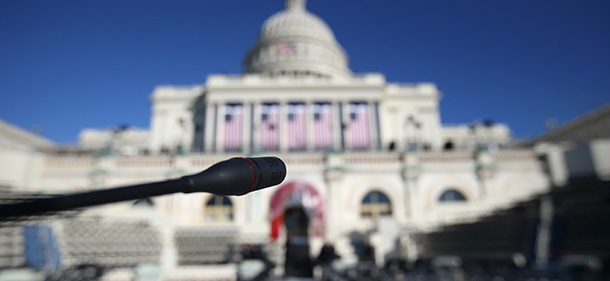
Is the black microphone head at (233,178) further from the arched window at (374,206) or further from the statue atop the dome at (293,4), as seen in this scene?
the statue atop the dome at (293,4)

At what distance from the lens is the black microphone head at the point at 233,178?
60.1 inches

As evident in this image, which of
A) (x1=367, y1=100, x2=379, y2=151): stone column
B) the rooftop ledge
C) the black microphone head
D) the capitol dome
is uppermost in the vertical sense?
the capitol dome

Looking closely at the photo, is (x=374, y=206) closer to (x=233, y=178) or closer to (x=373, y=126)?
(x=373, y=126)

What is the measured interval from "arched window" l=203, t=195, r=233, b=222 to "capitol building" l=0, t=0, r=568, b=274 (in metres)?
0.07

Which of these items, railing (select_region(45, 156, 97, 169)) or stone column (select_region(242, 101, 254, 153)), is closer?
railing (select_region(45, 156, 97, 169))

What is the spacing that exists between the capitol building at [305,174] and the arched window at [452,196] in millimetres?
69

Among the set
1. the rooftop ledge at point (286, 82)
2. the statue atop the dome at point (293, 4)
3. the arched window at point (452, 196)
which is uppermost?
the statue atop the dome at point (293, 4)

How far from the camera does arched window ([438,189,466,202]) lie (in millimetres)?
25969

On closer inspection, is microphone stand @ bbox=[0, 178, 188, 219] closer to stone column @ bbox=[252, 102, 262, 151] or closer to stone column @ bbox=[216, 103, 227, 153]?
stone column @ bbox=[252, 102, 262, 151]

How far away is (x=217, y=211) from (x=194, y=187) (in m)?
25.3

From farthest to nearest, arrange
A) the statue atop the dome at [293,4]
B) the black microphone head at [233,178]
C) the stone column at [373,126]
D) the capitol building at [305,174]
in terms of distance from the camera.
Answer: the statue atop the dome at [293,4] → the stone column at [373,126] → the capitol building at [305,174] → the black microphone head at [233,178]

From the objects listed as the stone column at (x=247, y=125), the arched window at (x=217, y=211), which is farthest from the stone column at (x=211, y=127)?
the arched window at (x=217, y=211)

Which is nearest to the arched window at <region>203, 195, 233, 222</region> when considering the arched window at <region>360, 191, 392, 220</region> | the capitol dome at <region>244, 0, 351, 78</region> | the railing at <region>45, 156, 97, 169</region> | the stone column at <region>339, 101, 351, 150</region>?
the railing at <region>45, 156, 97, 169</region>

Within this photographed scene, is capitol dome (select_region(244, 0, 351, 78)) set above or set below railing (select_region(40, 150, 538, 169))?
above
